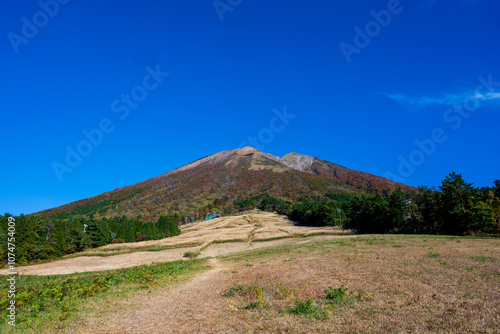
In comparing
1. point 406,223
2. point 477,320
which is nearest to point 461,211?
point 406,223

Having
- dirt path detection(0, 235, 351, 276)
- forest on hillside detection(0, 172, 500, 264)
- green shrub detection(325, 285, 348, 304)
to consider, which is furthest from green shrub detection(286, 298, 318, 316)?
forest on hillside detection(0, 172, 500, 264)

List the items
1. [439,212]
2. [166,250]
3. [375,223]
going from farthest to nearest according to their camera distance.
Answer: [375,223] < [166,250] < [439,212]

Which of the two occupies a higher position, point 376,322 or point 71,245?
point 376,322

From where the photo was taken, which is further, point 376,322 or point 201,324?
point 201,324

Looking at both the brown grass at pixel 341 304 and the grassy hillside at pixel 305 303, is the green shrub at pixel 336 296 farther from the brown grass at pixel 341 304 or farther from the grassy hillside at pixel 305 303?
the brown grass at pixel 341 304

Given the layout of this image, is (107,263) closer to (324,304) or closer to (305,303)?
(305,303)

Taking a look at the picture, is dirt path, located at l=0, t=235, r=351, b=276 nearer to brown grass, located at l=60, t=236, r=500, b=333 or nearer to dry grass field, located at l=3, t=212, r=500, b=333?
dry grass field, located at l=3, t=212, r=500, b=333

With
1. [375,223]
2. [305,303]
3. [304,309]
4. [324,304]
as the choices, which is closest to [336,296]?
[324,304]

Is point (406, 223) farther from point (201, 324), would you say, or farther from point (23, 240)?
point (23, 240)

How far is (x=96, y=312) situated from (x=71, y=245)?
289 feet

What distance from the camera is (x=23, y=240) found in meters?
72.1

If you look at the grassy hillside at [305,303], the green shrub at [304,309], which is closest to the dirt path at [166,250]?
the grassy hillside at [305,303]

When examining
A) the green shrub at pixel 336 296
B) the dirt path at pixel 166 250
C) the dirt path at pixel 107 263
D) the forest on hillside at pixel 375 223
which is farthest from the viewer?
the forest on hillside at pixel 375 223

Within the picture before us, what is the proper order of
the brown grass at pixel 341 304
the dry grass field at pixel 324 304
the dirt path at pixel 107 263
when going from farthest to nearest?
the dirt path at pixel 107 263, the dry grass field at pixel 324 304, the brown grass at pixel 341 304
